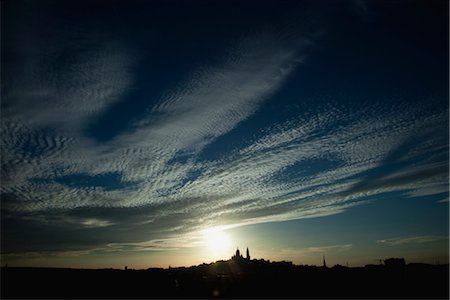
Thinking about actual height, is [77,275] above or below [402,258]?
above

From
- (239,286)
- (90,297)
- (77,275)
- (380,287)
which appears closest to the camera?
(90,297)

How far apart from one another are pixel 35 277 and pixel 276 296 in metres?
23.2

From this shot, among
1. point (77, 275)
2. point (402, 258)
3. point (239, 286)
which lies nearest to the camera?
point (239, 286)

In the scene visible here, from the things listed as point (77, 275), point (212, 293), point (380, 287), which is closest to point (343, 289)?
point (380, 287)

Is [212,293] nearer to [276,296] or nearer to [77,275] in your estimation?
[276,296]

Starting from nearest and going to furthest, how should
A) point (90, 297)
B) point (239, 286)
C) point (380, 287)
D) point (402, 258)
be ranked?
point (90, 297), point (239, 286), point (380, 287), point (402, 258)

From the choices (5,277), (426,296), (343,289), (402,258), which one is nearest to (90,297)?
(5,277)

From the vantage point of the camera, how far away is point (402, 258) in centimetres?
6881

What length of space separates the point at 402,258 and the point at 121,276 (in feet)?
205

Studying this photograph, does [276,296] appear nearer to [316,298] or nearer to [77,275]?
[316,298]

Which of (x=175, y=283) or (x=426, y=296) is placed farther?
(x=175, y=283)

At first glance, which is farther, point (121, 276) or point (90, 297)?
point (121, 276)

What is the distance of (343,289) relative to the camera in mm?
29547

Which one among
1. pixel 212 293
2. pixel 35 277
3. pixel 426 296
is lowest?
pixel 426 296
